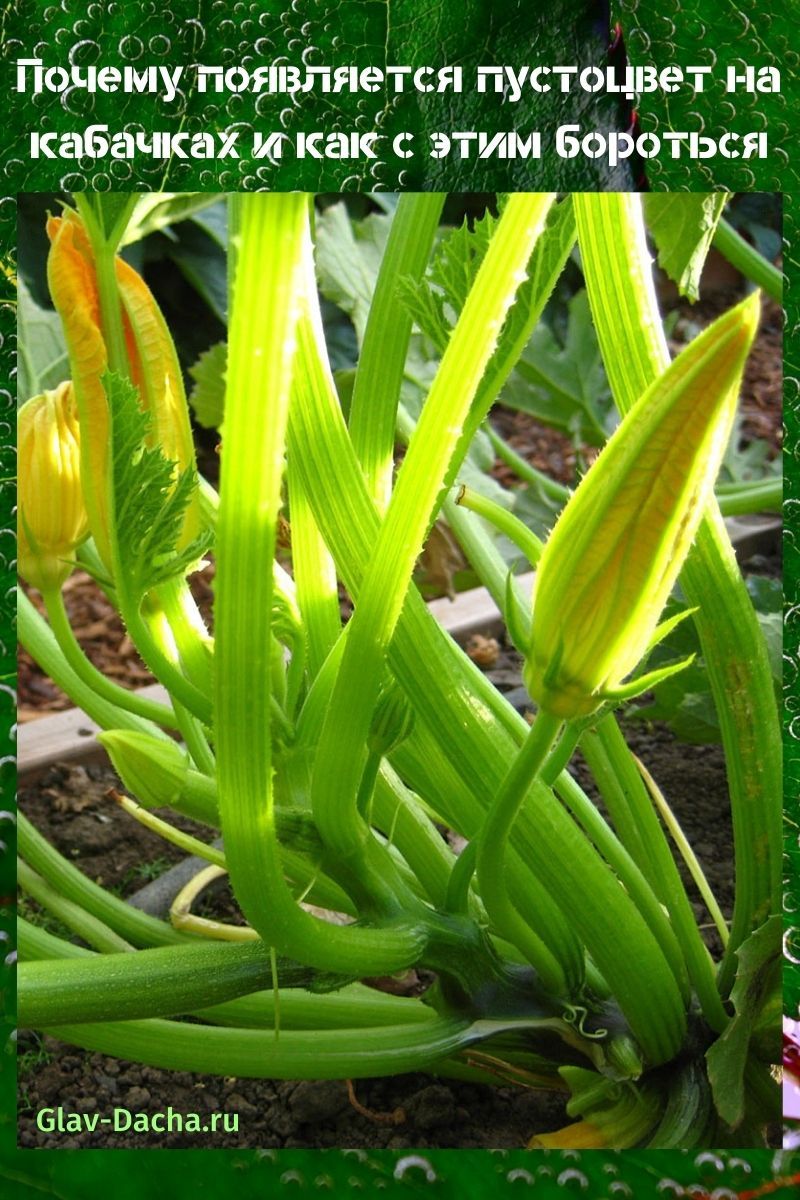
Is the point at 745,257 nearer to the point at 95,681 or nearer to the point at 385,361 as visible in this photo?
the point at 385,361

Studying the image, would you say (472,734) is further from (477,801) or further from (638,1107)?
(638,1107)

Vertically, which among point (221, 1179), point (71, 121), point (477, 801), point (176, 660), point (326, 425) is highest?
point (71, 121)

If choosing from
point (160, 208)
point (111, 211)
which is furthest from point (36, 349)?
point (111, 211)

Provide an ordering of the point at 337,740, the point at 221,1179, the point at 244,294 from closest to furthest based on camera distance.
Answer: the point at 244,294, the point at 337,740, the point at 221,1179

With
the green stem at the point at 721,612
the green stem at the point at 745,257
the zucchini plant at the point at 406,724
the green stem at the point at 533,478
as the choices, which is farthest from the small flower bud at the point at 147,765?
the green stem at the point at 533,478

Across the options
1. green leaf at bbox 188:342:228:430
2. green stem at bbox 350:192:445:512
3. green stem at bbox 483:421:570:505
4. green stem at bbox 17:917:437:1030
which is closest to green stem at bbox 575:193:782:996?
green stem at bbox 350:192:445:512

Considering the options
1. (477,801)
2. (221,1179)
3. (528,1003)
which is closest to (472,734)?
(477,801)

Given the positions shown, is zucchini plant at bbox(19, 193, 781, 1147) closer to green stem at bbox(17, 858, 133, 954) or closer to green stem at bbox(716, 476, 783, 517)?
green stem at bbox(17, 858, 133, 954)
